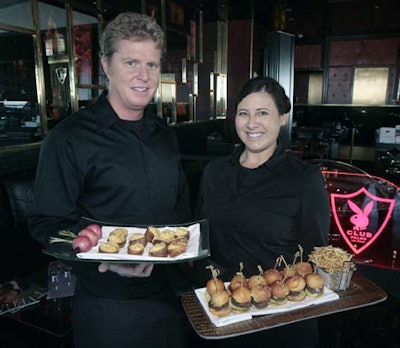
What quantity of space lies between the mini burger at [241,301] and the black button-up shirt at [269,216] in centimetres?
23

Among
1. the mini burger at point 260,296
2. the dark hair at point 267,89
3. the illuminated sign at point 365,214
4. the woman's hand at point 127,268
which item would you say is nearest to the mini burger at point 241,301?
the mini burger at point 260,296

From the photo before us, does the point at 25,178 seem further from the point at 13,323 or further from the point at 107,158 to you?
the point at 107,158

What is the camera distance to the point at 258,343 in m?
1.28

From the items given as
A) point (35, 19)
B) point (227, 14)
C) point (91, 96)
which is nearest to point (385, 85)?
point (227, 14)

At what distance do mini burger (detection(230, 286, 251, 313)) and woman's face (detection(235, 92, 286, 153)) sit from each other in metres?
0.57

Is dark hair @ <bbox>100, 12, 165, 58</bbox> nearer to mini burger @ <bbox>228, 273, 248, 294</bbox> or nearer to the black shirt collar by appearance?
the black shirt collar

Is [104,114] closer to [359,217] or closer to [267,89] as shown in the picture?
[267,89]

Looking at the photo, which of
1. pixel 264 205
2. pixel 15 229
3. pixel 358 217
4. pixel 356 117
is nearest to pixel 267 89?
pixel 264 205

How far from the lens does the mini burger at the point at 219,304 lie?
1.09m

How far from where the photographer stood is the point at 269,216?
4.40 ft

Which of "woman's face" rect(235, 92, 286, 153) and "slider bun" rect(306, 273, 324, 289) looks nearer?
"slider bun" rect(306, 273, 324, 289)

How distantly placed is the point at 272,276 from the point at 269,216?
217 mm

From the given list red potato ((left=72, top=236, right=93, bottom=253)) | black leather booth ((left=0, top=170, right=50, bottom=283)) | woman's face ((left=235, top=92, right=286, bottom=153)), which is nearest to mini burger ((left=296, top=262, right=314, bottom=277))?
woman's face ((left=235, top=92, right=286, bottom=153))

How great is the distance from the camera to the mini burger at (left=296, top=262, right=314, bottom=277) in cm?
126
